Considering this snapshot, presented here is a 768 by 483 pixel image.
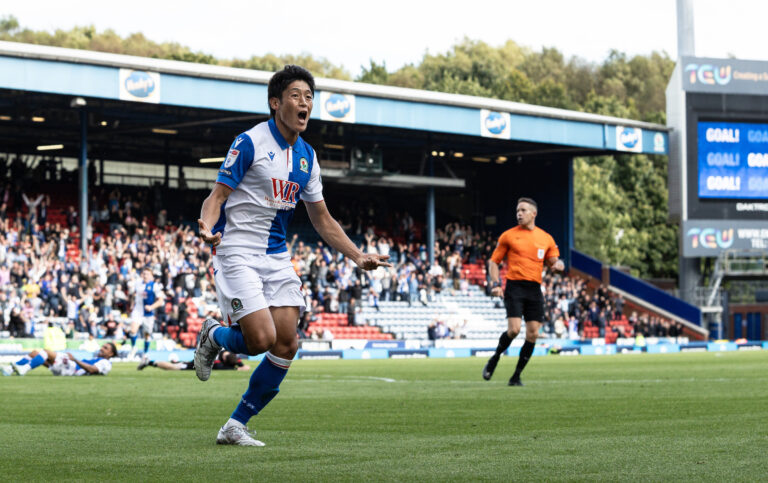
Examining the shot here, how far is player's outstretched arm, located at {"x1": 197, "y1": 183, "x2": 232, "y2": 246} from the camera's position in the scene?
664 cm

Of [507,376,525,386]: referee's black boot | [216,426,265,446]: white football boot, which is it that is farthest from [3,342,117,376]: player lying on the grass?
[216,426,265,446]: white football boot

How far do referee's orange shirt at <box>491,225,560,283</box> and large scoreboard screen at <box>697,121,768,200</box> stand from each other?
106 ft

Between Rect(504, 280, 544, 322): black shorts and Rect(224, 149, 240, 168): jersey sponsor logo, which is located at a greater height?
Rect(224, 149, 240, 168): jersey sponsor logo

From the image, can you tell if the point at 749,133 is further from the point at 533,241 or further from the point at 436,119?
the point at 533,241

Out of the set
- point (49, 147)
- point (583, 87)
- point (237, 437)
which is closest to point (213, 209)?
point (237, 437)

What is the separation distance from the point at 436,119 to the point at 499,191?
12.5m

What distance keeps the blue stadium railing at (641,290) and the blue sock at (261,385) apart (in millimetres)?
43855

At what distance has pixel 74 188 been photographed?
41.3 m

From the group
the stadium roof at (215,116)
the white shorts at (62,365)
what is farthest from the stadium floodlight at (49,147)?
the white shorts at (62,365)

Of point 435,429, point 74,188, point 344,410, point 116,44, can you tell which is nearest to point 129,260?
point 74,188

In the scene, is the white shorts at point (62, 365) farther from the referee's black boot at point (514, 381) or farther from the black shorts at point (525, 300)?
the black shorts at point (525, 300)

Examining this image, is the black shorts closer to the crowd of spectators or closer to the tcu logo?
the tcu logo

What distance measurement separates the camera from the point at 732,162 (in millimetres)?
44656

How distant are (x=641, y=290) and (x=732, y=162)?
8649mm
